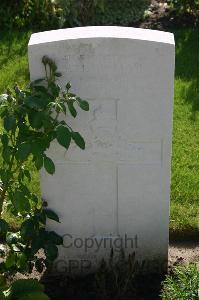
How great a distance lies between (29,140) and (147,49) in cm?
78

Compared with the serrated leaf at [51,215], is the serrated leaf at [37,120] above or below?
above

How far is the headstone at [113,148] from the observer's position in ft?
11.1

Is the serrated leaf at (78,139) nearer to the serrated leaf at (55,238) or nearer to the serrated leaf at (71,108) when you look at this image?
the serrated leaf at (71,108)

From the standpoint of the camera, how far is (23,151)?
10.7ft

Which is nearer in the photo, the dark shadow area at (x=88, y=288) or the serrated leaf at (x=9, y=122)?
the serrated leaf at (x=9, y=122)

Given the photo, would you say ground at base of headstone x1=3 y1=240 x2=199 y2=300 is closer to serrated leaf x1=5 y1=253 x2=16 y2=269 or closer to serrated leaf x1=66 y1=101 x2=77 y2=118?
serrated leaf x1=5 y1=253 x2=16 y2=269

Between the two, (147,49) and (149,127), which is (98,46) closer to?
(147,49)

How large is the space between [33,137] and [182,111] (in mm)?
2581

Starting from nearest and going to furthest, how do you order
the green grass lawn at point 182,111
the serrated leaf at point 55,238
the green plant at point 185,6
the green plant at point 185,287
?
the green plant at point 185,287 < the serrated leaf at point 55,238 < the green grass lawn at point 182,111 < the green plant at point 185,6

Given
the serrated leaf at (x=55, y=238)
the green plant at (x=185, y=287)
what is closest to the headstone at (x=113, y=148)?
the serrated leaf at (x=55, y=238)

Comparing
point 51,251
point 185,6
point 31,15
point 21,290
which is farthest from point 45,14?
point 21,290

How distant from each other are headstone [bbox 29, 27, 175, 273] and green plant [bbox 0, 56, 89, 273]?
119 mm

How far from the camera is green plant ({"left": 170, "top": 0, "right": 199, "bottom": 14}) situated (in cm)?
741

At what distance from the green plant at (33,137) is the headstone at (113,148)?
119mm
